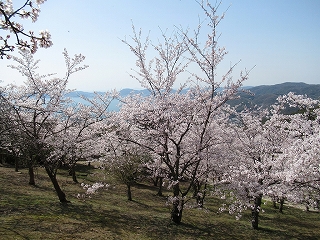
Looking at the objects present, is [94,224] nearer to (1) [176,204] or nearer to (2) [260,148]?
(1) [176,204]

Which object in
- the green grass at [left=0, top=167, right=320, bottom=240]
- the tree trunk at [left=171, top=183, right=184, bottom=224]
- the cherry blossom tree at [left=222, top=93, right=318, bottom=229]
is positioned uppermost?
the cherry blossom tree at [left=222, top=93, right=318, bottom=229]

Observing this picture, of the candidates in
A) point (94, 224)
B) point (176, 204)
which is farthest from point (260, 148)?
point (94, 224)

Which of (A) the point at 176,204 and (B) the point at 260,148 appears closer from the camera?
(A) the point at 176,204

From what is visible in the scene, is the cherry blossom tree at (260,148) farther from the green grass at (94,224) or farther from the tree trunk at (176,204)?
the tree trunk at (176,204)

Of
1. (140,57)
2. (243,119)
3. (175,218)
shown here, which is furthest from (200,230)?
(140,57)

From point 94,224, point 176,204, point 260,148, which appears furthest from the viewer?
point 260,148

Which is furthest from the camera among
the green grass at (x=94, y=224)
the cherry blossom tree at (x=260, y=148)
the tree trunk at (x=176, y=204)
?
the cherry blossom tree at (x=260, y=148)

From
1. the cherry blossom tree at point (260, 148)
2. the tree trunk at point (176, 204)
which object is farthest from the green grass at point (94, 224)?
the cherry blossom tree at point (260, 148)

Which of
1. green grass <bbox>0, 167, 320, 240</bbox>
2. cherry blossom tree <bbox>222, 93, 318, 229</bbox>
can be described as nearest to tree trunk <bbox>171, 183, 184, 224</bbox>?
green grass <bbox>0, 167, 320, 240</bbox>

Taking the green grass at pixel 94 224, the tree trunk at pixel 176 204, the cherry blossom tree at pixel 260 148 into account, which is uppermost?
the cherry blossom tree at pixel 260 148

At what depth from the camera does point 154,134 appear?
1284 cm

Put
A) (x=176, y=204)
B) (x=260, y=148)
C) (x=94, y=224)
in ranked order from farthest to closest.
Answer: (x=260, y=148) → (x=176, y=204) → (x=94, y=224)

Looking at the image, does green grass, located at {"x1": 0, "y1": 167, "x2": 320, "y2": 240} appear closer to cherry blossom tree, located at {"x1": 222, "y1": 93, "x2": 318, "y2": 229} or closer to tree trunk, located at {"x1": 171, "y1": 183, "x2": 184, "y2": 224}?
tree trunk, located at {"x1": 171, "y1": 183, "x2": 184, "y2": 224}

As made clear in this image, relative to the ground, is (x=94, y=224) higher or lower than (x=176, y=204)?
lower
